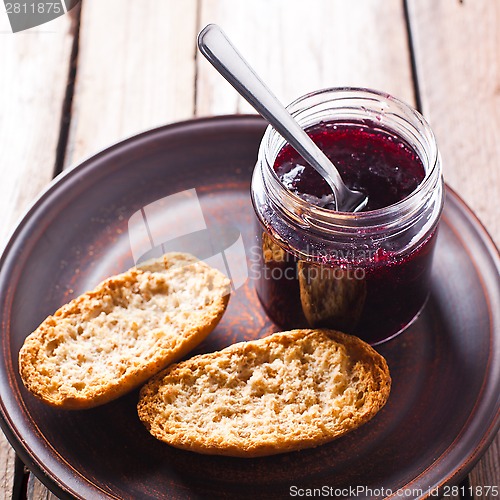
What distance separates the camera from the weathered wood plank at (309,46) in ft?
8.61

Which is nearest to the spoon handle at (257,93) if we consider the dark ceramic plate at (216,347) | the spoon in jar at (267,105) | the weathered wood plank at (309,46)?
the spoon in jar at (267,105)

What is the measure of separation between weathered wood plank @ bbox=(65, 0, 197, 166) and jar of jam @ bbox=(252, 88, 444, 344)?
31.2 inches

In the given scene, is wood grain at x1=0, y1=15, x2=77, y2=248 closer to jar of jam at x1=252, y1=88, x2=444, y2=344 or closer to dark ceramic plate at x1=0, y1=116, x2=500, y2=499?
dark ceramic plate at x1=0, y1=116, x2=500, y2=499

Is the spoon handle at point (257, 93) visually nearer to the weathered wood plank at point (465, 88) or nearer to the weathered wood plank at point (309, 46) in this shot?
the weathered wood plank at point (465, 88)

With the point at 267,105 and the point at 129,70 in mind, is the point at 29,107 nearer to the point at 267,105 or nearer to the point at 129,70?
the point at 129,70

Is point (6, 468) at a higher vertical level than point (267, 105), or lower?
lower

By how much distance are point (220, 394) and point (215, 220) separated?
0.57 m

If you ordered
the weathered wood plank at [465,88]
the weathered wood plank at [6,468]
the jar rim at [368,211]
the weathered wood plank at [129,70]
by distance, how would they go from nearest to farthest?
the jar rim at [368,211] < the weathered wood plank at [6,468] < the weathered wood plank at [465,88] < the weathered wood plank at [129,70]

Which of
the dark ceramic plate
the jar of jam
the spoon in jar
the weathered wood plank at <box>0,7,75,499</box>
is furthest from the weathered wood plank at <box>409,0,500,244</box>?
the weathered wood plank at <box>0,7,75,499</box>

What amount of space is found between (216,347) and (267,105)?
601 millimetres

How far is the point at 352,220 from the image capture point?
5.36 ft

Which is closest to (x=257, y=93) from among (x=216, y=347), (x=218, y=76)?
(x=216, y=347)

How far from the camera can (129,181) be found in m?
2.21

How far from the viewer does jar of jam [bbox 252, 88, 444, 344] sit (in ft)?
5.57
